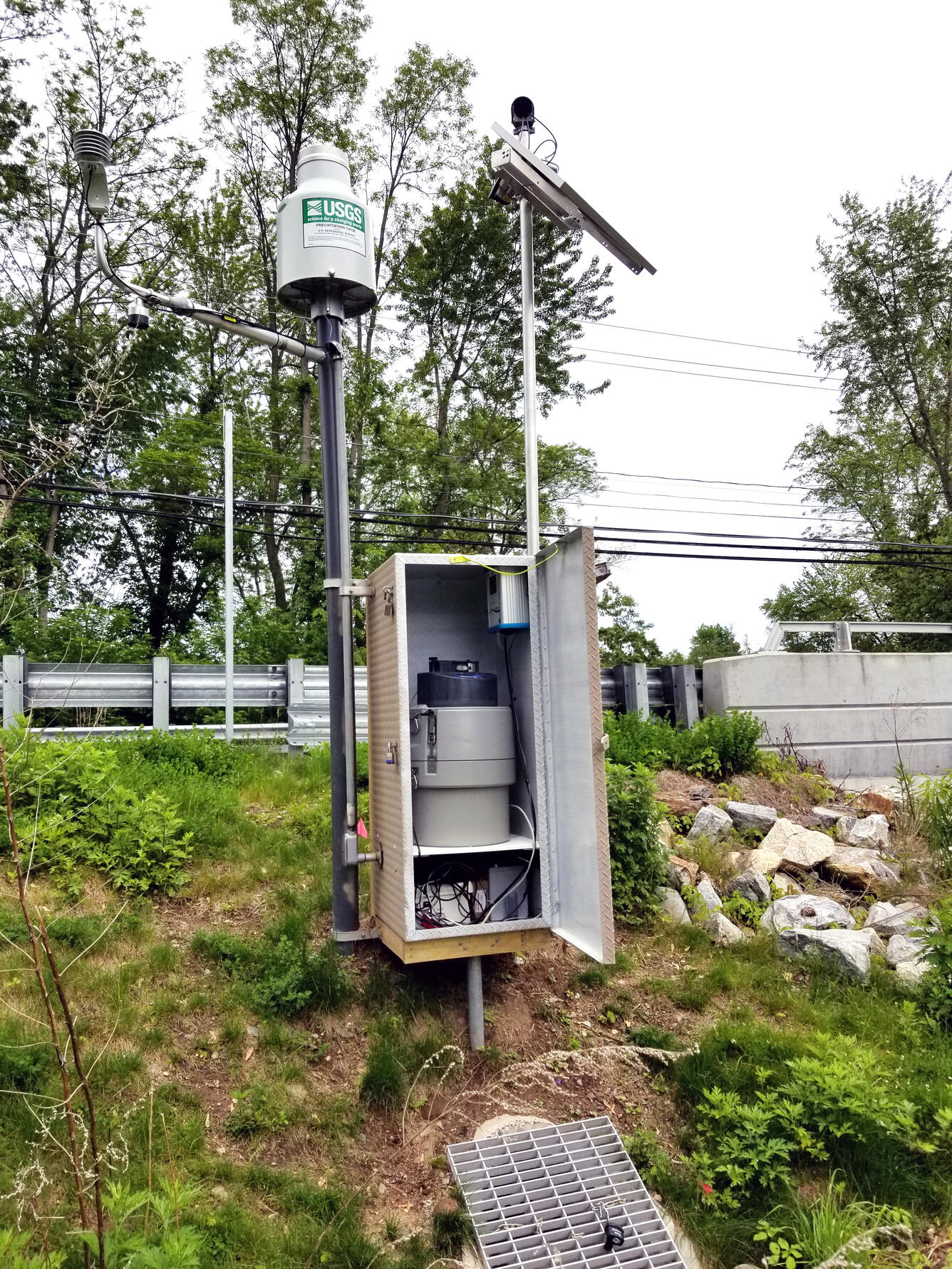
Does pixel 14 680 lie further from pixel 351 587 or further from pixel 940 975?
pixel 940 975

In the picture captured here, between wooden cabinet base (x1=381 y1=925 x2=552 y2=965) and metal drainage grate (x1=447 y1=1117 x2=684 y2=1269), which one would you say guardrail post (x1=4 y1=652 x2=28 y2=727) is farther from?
metal drainage grate (x1=447 y1=1117 x2=684 y2=1269)

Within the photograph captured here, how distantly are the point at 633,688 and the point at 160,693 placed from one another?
14.0ft

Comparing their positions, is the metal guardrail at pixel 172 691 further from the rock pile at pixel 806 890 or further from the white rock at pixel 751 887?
the white rock at pixel 751 887

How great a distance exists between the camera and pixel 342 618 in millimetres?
3662

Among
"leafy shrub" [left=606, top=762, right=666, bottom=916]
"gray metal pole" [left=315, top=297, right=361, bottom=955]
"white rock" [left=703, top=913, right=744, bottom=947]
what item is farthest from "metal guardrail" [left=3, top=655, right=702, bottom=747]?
"white rock" [left=703, top=913, right=744, bottom=947]

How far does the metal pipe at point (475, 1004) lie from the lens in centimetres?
346

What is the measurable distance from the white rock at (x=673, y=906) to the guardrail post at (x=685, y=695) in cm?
345

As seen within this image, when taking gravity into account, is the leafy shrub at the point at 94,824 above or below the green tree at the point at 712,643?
below

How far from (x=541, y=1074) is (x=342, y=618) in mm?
2057

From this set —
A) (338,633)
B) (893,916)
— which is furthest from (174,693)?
(893,916)

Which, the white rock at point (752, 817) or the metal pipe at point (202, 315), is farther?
the white rock at point (752, 817)

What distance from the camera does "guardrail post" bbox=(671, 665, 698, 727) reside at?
8.09 m

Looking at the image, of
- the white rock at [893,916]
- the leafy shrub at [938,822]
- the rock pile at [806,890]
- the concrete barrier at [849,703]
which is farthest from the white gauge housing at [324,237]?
the concrete barrier at [849,703]

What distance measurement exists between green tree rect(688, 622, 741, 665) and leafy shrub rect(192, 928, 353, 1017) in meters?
19.2
